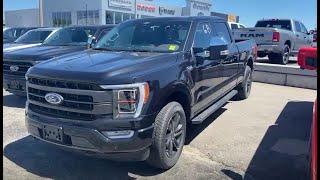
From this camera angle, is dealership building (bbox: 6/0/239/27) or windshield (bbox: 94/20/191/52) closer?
windshield (bbox: 94/20/191/52)

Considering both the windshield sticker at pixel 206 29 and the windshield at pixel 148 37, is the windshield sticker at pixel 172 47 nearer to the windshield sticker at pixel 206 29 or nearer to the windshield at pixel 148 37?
the windshield at pixel 148 37

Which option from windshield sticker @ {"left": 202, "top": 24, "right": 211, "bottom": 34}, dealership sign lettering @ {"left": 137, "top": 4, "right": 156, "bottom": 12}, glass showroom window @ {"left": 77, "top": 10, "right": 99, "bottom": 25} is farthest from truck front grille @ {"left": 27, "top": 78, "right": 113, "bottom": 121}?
dealership sign lettering @ {"left": 137, "top": 4, "right": 156, "bottom": 12}

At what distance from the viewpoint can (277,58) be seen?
14773mm

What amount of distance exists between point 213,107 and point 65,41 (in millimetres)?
4888

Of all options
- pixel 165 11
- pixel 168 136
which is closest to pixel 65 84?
pixel 168 136

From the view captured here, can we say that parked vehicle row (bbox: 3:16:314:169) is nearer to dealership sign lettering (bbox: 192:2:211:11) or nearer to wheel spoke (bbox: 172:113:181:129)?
wheel spoke (bbox: 172:113:181:129)

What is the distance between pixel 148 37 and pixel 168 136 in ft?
5.34

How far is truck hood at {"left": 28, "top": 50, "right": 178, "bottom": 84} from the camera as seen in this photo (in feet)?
12.9

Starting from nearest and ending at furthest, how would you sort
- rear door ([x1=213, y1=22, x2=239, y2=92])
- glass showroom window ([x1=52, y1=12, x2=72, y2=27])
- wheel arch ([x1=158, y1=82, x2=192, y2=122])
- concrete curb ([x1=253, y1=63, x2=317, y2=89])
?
wheel arch ([x1=158, y1=82, x2=192, y2=122]) → rear door ([x1=213, y1=22, x2=239, y2=92]) → concrete curb ([x1=253, y1=63, x2=317, y2=89]) → glass showroom window ([x1=52, y1=12, x2=72, y2=27])

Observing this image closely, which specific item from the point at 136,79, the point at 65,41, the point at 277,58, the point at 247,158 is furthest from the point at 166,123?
the point at 277,58

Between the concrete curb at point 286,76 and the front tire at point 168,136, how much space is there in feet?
22.3

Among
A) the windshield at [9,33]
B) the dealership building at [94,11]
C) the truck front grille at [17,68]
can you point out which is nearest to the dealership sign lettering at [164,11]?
the dealership building at [94,11]

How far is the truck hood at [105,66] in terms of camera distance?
155 inches

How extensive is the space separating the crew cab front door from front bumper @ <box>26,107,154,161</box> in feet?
4.22
